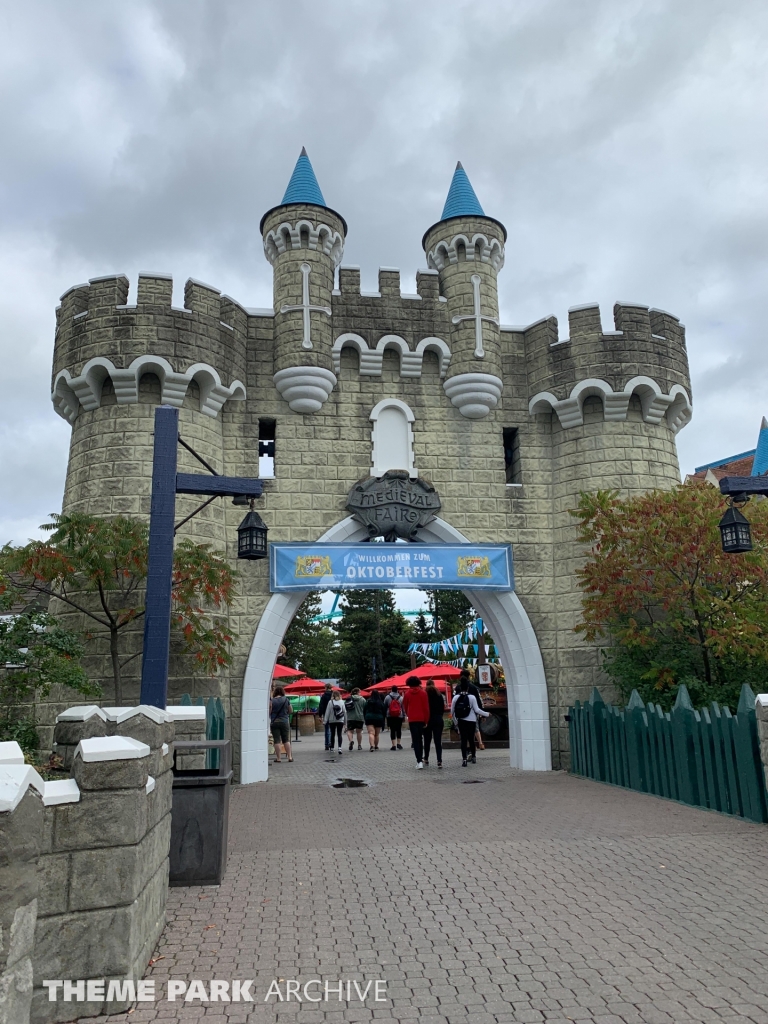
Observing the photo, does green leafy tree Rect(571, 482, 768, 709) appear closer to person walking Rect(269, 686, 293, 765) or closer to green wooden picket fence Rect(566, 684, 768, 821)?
green wooden picket fence Rect(566, 684, 768, 821)

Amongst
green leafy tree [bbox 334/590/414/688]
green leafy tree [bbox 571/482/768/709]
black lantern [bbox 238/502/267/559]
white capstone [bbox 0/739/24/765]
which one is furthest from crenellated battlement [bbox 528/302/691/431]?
green leafy tree [bbox 334/590/414/688]

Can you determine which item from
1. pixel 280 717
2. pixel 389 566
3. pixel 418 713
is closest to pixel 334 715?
pixel 280 717

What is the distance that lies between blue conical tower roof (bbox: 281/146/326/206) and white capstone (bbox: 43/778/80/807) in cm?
1270

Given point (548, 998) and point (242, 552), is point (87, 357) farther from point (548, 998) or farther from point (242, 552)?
point (548, 998)

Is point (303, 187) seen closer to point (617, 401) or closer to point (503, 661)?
point (617, 401)

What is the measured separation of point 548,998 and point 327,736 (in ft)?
48.2

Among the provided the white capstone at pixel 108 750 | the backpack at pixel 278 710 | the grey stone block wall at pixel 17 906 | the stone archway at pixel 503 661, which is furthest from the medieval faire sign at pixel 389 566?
the grey stone block wall at pixel 17 906

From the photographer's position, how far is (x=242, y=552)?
8.73m

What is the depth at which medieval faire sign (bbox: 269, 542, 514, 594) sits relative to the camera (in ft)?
42.3

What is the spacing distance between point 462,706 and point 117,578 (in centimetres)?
599

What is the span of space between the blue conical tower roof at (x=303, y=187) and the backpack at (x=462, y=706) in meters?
9.23

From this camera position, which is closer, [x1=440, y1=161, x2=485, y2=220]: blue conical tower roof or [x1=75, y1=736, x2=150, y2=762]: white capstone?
[x1=75, y1=736, x2=150, y2=762]: white capstone

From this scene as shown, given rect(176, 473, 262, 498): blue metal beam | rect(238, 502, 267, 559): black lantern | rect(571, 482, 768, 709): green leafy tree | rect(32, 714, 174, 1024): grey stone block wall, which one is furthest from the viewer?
rect(571, 482, 768, 709): green leafy tree

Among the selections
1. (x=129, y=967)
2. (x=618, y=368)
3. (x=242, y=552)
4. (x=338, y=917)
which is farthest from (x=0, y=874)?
(x=618, y=368)
